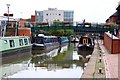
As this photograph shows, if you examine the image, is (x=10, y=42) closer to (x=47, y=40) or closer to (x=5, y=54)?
(x=5, y=54)

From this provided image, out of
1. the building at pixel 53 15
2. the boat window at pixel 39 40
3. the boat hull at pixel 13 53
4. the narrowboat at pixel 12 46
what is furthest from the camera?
the building at pixel 53 15

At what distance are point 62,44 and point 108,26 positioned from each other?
7.85 meters

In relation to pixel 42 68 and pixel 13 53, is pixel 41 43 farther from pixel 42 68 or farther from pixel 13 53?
pixel 42 68

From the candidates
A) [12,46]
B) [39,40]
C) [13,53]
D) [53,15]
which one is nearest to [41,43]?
[39,40]

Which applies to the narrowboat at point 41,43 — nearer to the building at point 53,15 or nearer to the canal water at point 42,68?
the canal water at point 42,68

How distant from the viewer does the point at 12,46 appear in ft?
97.5

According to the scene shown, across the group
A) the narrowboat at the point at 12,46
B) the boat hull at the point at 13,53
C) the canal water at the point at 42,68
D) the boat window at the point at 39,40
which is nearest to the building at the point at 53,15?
the boat window at the point at 39,40

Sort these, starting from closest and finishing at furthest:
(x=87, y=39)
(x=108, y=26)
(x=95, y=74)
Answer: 1. (x=95, y=74)
2. (x=87, y=39)
3. (x=108, y=26)

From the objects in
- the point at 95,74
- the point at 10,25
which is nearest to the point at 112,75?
the point at 95,74

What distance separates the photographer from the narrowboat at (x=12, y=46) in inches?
1064

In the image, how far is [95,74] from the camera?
49.8 feet

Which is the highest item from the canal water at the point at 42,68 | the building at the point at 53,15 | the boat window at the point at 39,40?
the building at the point at 53,15

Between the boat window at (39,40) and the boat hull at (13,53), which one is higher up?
the boat window at (39,40)

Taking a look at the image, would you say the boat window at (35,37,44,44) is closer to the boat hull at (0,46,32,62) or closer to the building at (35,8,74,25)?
the boat hull at (0,46,32,62)
